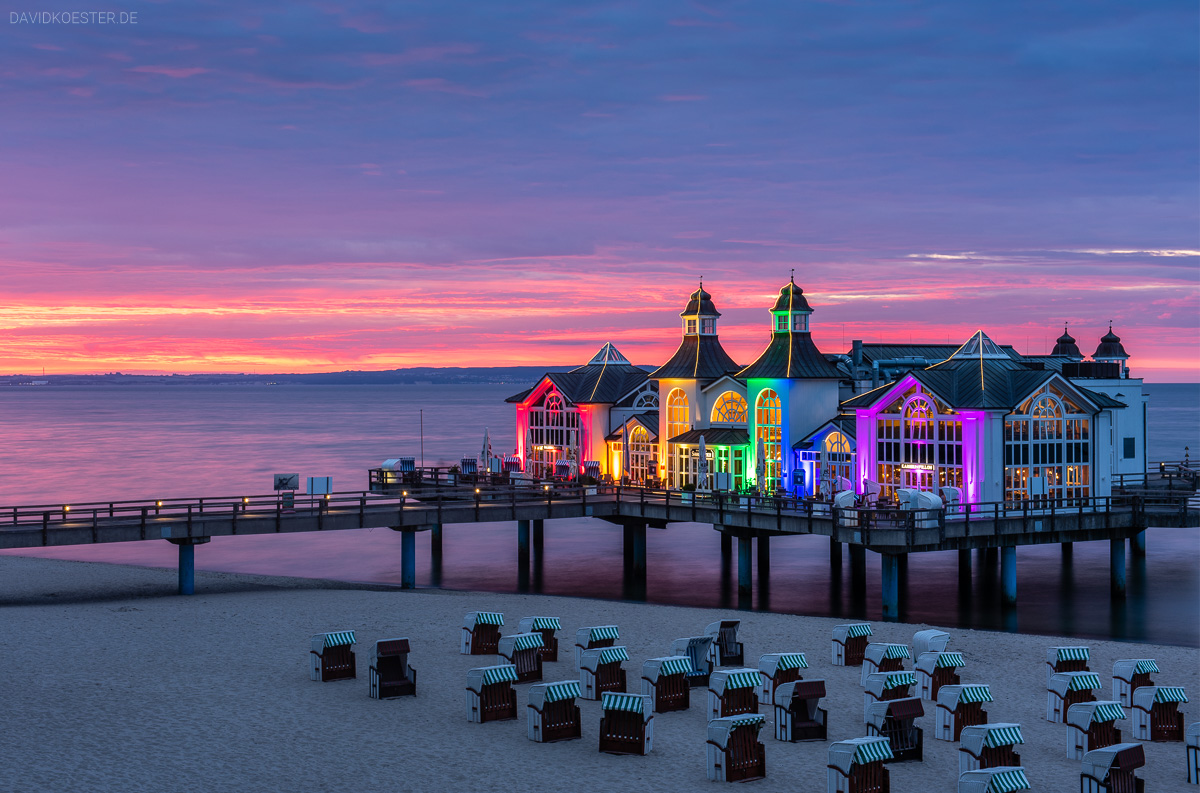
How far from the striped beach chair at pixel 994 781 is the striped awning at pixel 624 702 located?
16.0ft

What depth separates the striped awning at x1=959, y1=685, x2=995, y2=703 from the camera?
19.8 m

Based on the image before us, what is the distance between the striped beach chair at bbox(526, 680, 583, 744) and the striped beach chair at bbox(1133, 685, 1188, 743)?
9.29 m

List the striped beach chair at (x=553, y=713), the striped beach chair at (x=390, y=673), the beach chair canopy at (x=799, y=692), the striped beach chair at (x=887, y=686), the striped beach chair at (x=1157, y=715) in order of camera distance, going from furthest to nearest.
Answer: the striped beach chair at (x=390, y=673) → the striped beach chair at (x=887, y=686) → the striped beach chair at (x=1157, y=715) → the beach chair canopy at (x=799, y=692) → the striped beach chair at (x=553, y=713)

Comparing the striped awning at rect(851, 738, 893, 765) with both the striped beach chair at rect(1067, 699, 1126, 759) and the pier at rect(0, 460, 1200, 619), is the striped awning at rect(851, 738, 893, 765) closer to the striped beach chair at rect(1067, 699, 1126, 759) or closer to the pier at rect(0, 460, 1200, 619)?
the striped beach chair at rect(1067, 699, 1126, 759)

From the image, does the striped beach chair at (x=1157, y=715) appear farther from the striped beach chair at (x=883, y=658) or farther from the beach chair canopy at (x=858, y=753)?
the beach chair canopy at (x=858, y=753)

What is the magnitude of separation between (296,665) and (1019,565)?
3274 centimetres

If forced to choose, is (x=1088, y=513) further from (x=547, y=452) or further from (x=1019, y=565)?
(x=547, y=452)

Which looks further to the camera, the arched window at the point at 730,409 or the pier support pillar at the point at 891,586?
the arched window at the point at 730,409

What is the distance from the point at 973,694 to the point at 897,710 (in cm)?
211

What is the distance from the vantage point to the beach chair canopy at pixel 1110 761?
52.9 feet

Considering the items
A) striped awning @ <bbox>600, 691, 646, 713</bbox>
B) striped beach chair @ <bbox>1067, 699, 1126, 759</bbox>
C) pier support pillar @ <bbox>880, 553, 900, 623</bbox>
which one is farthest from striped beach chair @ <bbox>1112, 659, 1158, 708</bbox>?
pier support pillar @ <bbox>880, 553, 900, 623</bbox>

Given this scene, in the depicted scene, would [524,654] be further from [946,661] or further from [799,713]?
[946,661]

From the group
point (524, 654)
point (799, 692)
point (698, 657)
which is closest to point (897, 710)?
point (799, 692)

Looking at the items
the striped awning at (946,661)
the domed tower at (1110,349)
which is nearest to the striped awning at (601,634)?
the striped awning at (946,661)
